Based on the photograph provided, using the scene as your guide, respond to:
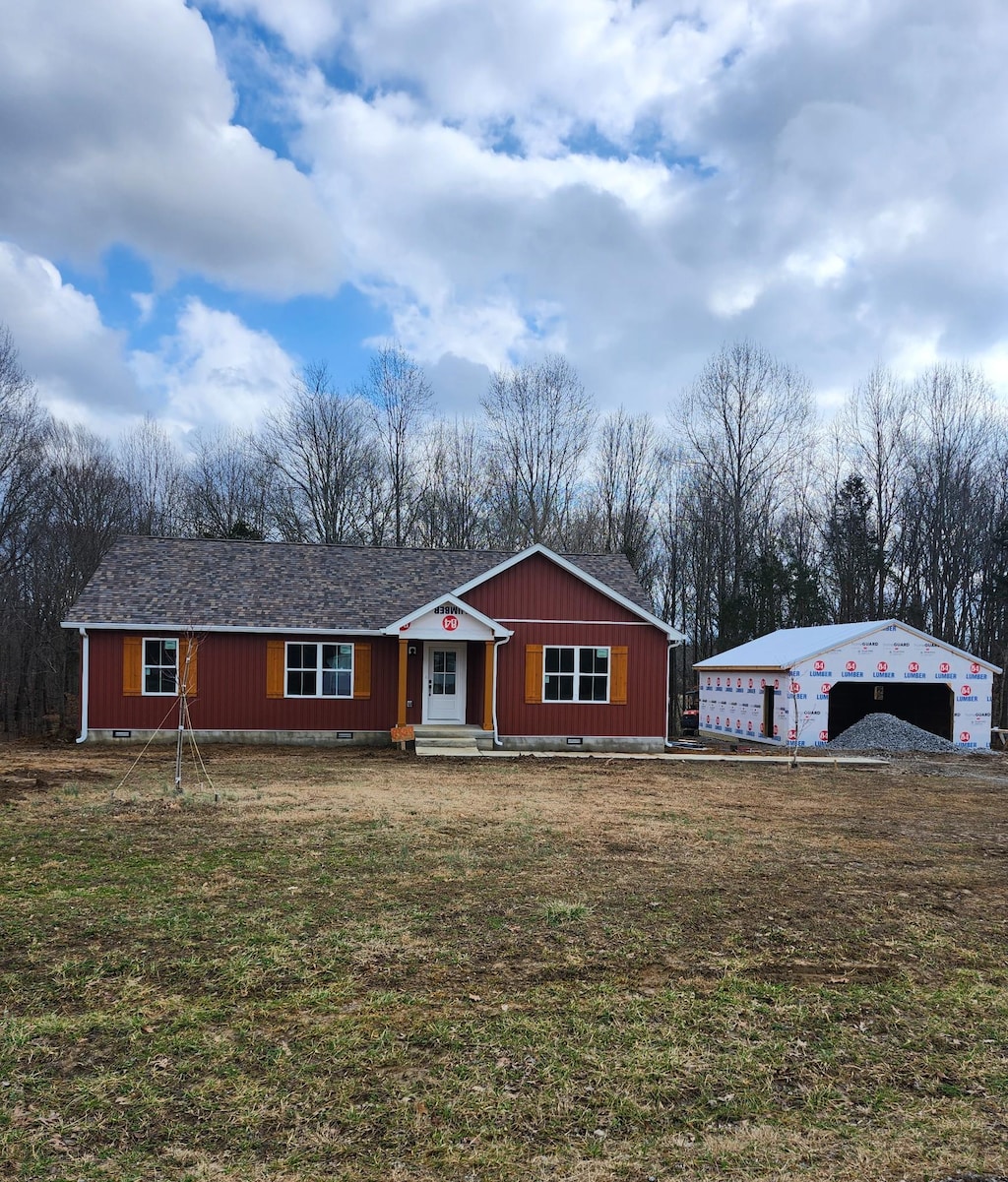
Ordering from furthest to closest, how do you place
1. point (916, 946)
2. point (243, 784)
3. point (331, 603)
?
point (331, 603)
point (243, 784)
point (916, 946)

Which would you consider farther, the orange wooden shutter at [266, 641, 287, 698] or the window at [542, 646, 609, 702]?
the window at [542, 646, 609, 702]

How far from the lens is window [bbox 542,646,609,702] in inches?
836

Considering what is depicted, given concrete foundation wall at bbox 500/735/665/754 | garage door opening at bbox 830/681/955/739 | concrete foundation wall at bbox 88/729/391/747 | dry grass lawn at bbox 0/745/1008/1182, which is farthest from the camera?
garage door opening at bbox 830/681/955/739

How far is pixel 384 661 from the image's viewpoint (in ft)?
70.7

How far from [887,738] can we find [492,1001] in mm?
22198

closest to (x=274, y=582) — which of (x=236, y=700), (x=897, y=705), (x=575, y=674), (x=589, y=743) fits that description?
(x=236, y=700)

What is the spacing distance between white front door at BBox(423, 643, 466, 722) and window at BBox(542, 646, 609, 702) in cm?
207

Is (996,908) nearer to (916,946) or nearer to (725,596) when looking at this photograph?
(916,946)

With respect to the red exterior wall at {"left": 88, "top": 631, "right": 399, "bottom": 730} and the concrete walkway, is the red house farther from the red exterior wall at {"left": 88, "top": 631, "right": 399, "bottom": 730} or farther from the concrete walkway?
the concrete walkway

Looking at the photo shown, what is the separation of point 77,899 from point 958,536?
38955mm

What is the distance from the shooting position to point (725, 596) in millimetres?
42094

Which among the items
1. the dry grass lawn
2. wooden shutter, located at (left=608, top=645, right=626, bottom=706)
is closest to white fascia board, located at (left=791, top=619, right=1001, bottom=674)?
wooden shutter, located at (left=608, top=645, right=626, bottom=706)

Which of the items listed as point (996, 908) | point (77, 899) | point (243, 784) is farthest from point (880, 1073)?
point (243, 784)

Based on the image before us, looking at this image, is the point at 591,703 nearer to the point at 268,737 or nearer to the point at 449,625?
the point at 449,625
